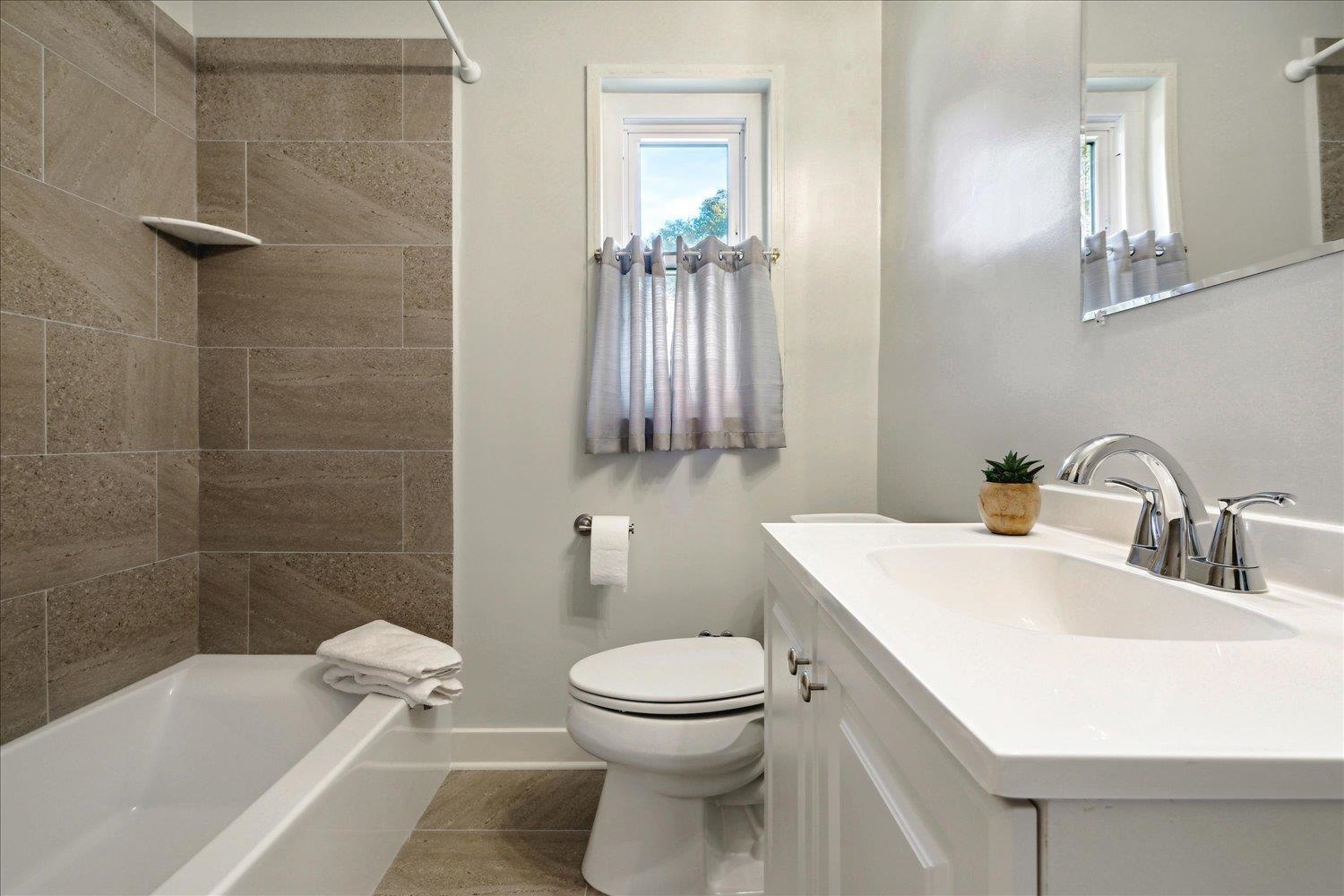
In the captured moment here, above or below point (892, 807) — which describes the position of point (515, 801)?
below

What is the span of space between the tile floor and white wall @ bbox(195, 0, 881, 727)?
0.18 metres

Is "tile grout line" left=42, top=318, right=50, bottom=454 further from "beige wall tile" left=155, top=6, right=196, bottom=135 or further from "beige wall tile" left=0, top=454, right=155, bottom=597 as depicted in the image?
"beige wall tile" left=155, top=6, right=196, bottom=135

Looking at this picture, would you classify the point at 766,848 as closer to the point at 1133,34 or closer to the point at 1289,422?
the point at 1289,422

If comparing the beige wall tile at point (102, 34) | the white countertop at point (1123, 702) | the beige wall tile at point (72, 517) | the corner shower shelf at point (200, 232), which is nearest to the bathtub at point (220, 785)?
the beige wall tile at point (72, 517)

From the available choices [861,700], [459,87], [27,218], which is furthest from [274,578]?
[861,700]

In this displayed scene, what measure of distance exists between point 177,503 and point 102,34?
3.84ft

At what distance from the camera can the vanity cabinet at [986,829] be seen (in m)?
0.28

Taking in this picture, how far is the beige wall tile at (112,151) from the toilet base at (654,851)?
1.82 meters

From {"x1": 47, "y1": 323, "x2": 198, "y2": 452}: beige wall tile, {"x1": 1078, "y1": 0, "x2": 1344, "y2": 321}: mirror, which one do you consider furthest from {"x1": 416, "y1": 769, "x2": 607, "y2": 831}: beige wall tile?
{"x1": 1078, "y1": 0, "x2": 1344, "y2": 321}: mirror

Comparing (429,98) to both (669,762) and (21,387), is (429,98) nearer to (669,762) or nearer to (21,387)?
(21,387)

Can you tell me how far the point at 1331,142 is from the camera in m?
0.59

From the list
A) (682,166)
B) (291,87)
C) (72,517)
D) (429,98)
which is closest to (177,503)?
(72,517)

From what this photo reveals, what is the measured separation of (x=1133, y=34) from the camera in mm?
816

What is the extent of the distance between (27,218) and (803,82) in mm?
1907
